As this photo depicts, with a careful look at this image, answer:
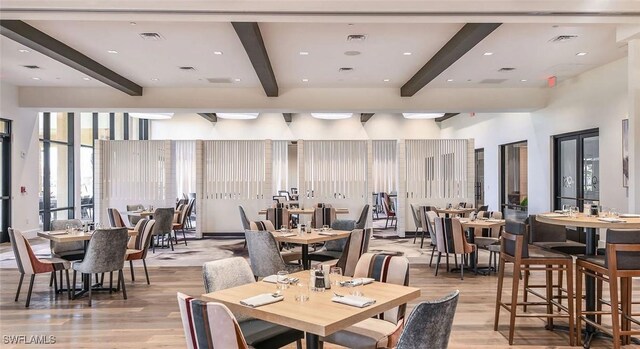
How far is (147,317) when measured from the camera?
4.69 metres

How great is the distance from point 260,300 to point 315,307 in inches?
12.4

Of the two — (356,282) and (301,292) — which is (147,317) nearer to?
(301,292)

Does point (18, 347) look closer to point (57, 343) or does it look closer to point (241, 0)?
point (57, 343)

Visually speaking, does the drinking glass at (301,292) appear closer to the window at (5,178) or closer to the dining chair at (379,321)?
the dining chair at (379,321)

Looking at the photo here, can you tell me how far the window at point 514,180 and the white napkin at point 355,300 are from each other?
397 inches

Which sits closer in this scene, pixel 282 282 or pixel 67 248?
pixel 282 282

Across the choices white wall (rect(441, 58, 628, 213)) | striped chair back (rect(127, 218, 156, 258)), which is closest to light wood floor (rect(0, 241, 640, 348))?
striped chair back (rect(127, 218, 156, 258))

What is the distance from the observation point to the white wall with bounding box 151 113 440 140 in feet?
52.3

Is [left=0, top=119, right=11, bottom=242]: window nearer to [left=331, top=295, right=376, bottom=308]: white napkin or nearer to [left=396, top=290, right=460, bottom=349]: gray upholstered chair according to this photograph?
[left=331, top=295, right=376, bottom=308]: white napkin

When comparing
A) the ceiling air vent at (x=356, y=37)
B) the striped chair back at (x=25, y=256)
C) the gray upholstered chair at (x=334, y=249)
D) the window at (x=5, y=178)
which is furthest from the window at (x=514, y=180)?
the window at (x=5, y=178)

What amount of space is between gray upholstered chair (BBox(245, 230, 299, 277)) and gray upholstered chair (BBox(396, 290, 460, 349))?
8.68 feet

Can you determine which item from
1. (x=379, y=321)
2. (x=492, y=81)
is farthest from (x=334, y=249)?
(x=492, y=81)

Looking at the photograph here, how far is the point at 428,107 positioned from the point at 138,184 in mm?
7476

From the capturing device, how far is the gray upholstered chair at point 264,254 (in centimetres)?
458
